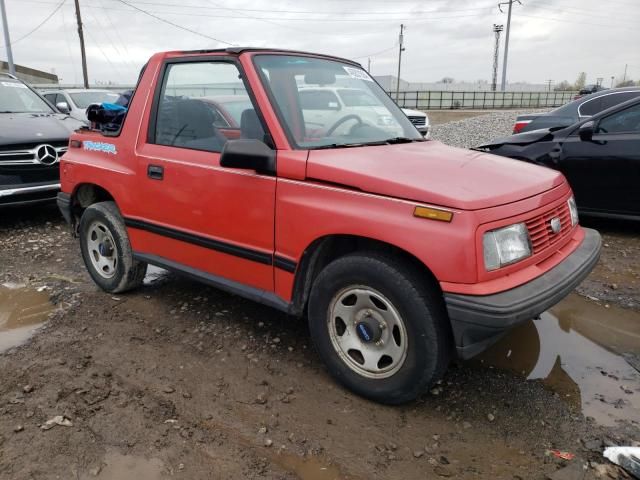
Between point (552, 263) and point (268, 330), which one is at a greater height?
point (552, 263)

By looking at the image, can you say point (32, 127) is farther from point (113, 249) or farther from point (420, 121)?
point (420, 121)

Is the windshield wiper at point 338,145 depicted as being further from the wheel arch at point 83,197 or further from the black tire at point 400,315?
the wheel arch at point 83,197

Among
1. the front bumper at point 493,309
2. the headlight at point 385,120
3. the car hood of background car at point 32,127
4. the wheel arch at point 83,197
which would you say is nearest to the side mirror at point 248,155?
the headlight at point 385,120

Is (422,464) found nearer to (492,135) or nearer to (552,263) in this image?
(552,263)

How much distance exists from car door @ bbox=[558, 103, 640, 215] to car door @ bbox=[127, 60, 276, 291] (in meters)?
4.34

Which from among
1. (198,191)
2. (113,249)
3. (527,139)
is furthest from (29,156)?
(527,139)

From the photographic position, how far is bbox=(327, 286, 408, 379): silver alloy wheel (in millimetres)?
2650

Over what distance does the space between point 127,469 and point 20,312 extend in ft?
7.67

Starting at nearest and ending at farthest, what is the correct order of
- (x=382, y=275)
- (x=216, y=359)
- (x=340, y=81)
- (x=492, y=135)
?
(x=382, y=275) → (x=216, y=359) → (x=340, y=81) → (x=492, y=135)

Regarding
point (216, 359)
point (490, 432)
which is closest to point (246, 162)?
point (216, 359)

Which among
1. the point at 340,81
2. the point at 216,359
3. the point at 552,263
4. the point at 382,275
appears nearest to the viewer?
the point at 382,275

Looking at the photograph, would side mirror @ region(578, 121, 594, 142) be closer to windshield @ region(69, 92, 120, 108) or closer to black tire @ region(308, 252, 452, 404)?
black tire @ region(308, 252, 452, 404)

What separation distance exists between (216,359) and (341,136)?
1642 mm

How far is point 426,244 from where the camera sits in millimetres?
2383
